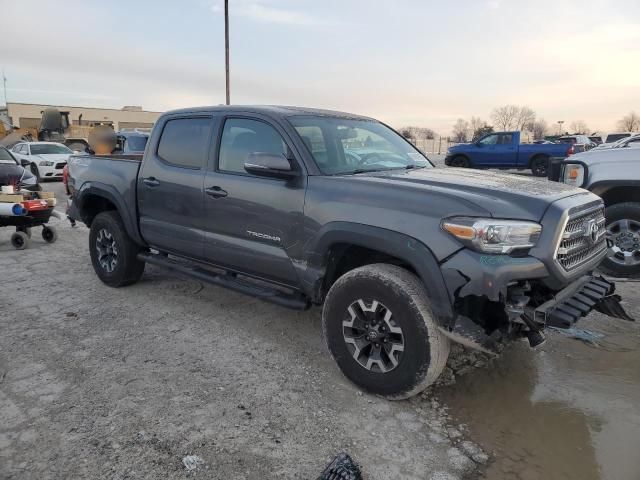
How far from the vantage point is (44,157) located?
1689 centimetres

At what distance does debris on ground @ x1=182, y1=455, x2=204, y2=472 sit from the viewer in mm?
2562

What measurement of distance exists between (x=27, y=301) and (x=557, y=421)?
191 inches

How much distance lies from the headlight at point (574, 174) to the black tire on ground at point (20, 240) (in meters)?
7.44

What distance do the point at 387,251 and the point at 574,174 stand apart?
13.1 ft

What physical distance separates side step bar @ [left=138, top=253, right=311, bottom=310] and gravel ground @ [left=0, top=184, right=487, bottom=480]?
440 millimetres

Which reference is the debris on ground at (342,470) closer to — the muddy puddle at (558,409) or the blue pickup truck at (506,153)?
the muddy puddle at (558,409)

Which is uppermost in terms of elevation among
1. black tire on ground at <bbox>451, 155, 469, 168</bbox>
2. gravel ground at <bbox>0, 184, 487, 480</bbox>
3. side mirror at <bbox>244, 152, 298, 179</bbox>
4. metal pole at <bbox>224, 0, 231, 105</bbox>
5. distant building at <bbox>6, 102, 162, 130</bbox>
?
metal pole at <bbox>224, 0, 231, 105</bbox>

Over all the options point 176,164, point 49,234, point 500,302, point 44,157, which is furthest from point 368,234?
point 44,157

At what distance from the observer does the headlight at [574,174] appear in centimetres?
588

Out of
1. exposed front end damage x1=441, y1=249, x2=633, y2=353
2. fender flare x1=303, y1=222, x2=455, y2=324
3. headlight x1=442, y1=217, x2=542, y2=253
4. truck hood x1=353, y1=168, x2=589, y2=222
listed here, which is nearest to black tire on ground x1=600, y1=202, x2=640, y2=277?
truck hood x1=353, y1=168, x2=589, y2=222

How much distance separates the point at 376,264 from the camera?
10.7ft

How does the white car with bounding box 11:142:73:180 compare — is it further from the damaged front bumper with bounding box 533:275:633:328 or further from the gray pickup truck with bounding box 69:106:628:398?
the damaged front bumper with bounding box 533:275:633:328

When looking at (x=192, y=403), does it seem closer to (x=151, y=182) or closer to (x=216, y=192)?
(x=216, y=192)

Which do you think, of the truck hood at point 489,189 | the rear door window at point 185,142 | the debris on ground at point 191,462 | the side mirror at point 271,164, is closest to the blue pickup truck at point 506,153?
the rear door window at point 185,142
